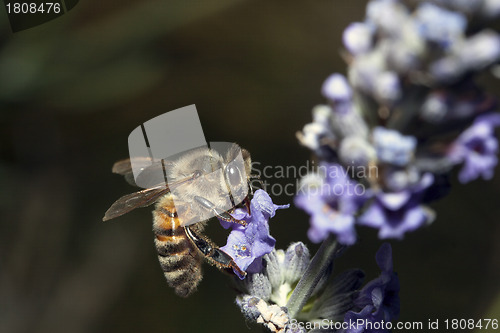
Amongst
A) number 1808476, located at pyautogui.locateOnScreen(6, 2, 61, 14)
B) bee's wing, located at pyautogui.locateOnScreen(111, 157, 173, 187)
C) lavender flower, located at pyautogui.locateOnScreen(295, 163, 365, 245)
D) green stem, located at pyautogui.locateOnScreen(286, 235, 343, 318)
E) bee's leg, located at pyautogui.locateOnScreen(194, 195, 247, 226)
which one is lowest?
green stem, located at pyautogui.locateOnScreen(286, 235, 343, 318)

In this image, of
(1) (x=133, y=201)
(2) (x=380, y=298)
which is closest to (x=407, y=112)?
(2) (x=380, y=298)

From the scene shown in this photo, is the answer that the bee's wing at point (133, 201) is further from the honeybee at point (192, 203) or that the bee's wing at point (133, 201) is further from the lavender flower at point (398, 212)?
the lavender flower at point (398, 212)

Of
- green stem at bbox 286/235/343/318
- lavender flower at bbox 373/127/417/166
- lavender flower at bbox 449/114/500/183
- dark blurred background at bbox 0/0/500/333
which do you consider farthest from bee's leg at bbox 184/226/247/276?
dark blurred background at bbox 0/0/500/333

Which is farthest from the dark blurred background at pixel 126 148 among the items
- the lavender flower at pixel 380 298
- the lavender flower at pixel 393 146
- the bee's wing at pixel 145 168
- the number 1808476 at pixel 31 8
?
the lavender flower at pixel 393 146

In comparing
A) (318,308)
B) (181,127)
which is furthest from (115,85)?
(318,308)

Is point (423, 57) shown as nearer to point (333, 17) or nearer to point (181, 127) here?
point (181, 127)

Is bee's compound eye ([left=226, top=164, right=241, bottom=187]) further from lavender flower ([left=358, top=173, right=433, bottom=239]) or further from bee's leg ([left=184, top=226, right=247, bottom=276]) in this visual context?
lavender flower ([left=358, top=173, right=433, bottom=239])
